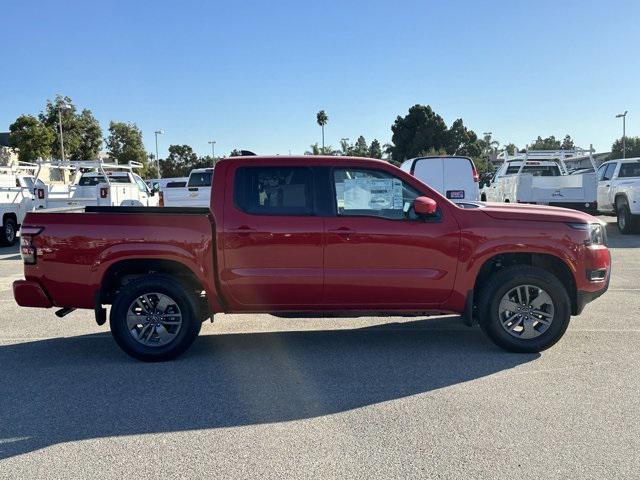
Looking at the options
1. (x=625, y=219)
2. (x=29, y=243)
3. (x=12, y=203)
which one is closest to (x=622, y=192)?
(x=625, y=219)

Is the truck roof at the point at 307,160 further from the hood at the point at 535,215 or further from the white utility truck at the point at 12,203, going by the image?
the white utility truck at the point at 12,203

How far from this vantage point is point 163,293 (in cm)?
538

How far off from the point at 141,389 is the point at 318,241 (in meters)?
2.03

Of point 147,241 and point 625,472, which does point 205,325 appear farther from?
point 625,472

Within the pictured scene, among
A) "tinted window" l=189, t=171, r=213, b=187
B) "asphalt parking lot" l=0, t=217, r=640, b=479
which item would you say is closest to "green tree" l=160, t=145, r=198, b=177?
"tinted window" l=189, t=171, r=213, b=187

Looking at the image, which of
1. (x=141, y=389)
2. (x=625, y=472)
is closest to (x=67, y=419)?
(x=141, y=389)

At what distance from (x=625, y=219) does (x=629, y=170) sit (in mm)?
2018

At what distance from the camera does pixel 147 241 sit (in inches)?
208

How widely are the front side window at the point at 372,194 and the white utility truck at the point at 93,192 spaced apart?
8.79m

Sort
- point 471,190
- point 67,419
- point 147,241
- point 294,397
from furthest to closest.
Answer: point 471,190, point 147,241, point 294,397, point 67,419

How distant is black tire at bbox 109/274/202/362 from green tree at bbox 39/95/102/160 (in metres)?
48.9

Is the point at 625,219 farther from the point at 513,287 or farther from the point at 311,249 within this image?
the point at 311,249

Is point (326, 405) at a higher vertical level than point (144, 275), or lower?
lower

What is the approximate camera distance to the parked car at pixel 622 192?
14.9 m
